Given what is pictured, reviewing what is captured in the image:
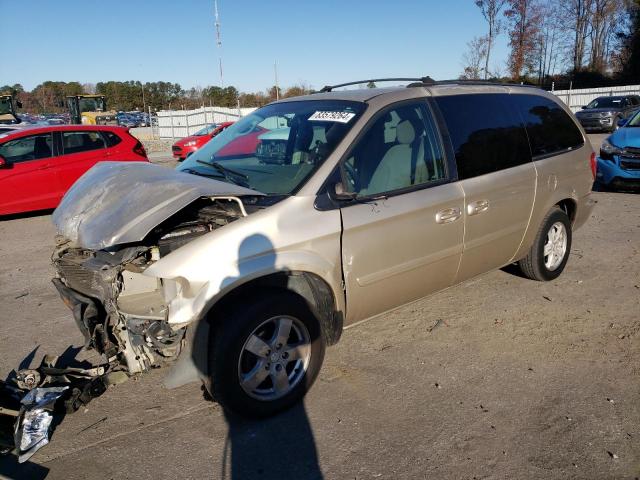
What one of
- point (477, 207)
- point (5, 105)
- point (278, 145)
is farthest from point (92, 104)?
point (477, 207)

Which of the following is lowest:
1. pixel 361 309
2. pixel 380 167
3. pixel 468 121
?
pixel 361 309

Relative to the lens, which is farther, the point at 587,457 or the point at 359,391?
the point at 359,391

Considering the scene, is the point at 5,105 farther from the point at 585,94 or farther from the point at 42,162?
the point at 585,94

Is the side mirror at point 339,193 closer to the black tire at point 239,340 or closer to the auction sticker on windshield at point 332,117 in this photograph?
the auction sticker on windshield at point 332,117

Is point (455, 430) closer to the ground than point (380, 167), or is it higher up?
closer to the ground

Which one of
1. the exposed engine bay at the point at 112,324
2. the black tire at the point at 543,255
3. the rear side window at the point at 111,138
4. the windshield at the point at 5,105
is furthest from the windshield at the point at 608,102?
the windshield at the point at 5,105

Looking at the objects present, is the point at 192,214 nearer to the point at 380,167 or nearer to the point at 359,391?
the point at 380,167

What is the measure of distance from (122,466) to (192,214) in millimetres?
1453

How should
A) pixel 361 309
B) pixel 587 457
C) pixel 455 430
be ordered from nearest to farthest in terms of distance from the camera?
1. pixel 587 457
2. pixel 455 430
3. pixel 361 309

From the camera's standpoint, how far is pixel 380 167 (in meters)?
3.47

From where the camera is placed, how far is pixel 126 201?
3.08 m

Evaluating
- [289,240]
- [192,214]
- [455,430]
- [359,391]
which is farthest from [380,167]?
[455,430]

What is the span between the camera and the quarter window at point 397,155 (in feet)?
11.0

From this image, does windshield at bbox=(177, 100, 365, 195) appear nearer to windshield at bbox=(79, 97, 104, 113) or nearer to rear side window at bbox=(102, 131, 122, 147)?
rear side window at bbox=(102, 131, 122, 147)
